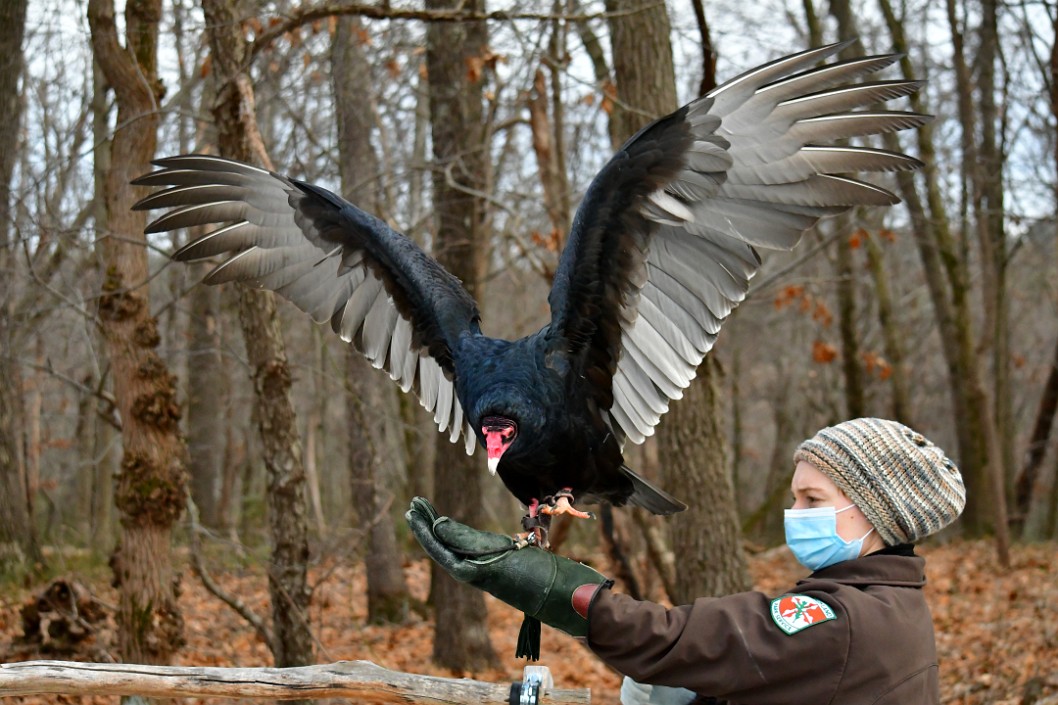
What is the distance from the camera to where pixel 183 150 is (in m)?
8.41

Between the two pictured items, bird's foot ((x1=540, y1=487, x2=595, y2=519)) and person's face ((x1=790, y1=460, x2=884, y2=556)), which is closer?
person's face ((x1=790, y1=460, x2=884, y2=556))

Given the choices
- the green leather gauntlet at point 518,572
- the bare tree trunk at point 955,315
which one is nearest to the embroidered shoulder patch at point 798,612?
the green leather gauntlet at point 518,572

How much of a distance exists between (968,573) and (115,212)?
8079 millimetres

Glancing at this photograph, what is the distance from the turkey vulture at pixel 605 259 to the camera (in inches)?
117

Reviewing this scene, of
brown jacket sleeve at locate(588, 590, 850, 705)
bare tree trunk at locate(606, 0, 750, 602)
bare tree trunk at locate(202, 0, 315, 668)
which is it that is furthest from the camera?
bare tree trunk at locate(606, 0, 750, 602)

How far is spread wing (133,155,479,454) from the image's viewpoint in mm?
3635

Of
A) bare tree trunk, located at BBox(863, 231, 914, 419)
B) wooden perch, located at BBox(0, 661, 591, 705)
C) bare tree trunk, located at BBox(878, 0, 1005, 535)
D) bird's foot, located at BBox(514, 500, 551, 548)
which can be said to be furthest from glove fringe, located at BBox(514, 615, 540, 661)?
bare tree trunk, located at BBox(863, 231, 914, 419)

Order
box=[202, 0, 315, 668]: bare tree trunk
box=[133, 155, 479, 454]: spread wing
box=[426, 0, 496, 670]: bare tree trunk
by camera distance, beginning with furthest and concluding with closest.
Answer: box=[426, 0, 496, 670]: bare tree trunk
box=[202, 0, 315, 668]: bare tree trunk
box=[133, 155, 479, 454]: spread wing

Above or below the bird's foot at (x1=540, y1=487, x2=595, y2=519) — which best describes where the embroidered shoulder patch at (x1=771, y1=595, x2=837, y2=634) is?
below

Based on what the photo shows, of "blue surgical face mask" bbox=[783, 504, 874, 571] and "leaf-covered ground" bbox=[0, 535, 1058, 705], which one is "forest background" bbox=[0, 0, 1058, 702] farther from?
"blue surgical face mask" bbox=[783, 504, 874, 571]

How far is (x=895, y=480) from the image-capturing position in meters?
1.86

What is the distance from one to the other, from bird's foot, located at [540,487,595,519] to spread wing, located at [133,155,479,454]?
744 millimetres

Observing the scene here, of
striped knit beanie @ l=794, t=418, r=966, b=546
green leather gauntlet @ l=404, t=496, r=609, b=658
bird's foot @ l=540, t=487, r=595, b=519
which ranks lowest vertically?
green leather gauntlet @ l=404, t=496, r=609, b=658

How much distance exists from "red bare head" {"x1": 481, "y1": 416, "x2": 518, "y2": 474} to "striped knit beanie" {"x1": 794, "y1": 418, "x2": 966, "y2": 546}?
3.60 ft
